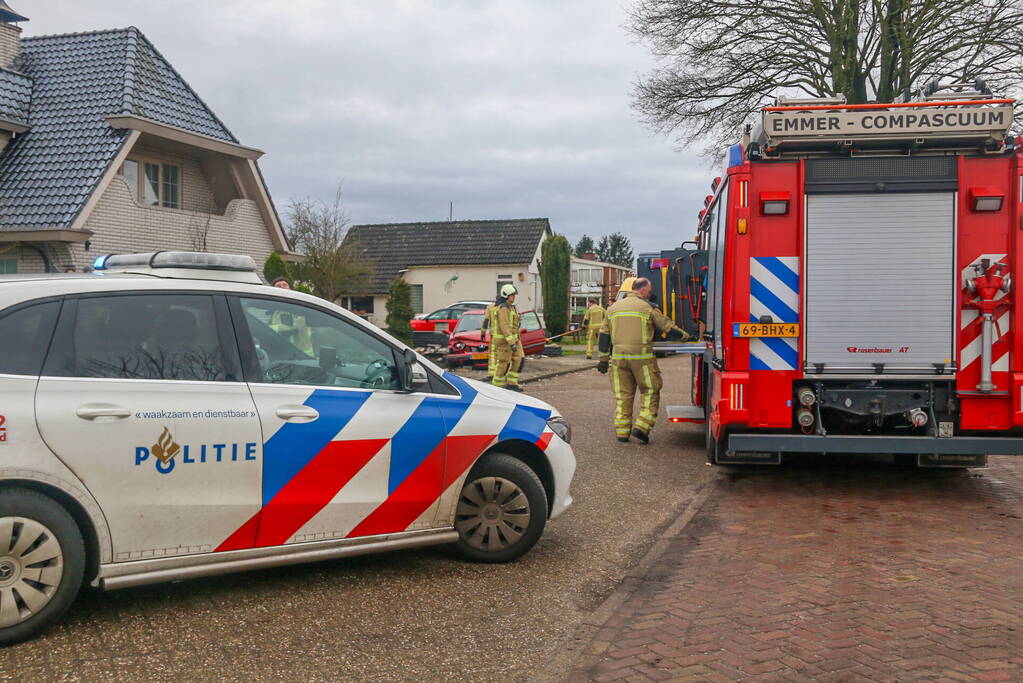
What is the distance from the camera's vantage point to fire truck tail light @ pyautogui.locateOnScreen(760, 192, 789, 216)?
8117 mm

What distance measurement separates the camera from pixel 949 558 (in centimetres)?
628

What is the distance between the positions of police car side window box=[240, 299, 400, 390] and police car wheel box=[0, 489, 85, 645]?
3.89 ft

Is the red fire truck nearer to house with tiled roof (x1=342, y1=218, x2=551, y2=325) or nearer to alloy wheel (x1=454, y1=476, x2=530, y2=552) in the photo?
alloy wheel (x1=454, y1=476, x2=530, y2=552)

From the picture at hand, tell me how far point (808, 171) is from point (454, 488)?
13.9ft

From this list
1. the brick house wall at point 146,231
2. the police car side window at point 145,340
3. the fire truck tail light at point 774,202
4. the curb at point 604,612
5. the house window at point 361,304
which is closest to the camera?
the curb at point 604,612

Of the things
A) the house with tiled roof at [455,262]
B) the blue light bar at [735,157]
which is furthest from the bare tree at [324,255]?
the blue light bar at [735,157]

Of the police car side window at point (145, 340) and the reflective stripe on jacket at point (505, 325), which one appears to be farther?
the reflective stripe on jacket at point (505, 325)

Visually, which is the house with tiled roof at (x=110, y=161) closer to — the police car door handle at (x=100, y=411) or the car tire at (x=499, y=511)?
the car tire at (x=499, y=511)

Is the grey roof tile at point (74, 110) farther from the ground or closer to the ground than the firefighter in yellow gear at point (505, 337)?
farther from the ground

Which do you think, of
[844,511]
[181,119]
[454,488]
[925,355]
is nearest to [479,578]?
[454,488]

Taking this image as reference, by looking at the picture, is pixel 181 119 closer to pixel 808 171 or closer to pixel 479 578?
pixel 808 171

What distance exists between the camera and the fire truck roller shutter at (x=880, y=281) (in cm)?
802

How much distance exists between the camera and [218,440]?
16.2 ft

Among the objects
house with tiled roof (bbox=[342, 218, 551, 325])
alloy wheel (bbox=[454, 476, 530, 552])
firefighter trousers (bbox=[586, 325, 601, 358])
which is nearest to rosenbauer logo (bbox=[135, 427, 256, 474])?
alloy wheel (bbox=[454, 476, 530, 552])
